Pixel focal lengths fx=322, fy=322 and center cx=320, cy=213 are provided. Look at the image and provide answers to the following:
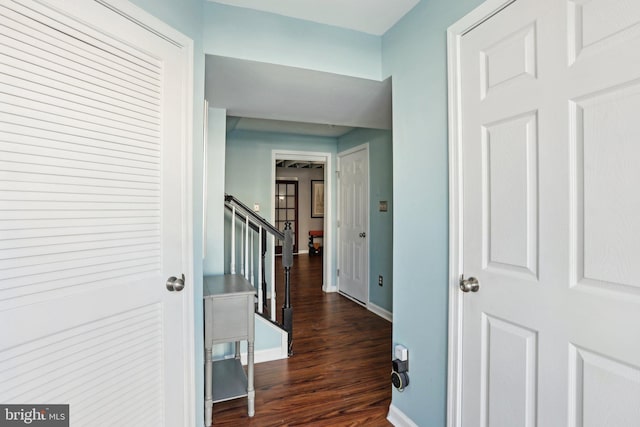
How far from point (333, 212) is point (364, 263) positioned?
102cm

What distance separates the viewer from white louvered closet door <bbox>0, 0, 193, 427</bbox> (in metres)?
0.97

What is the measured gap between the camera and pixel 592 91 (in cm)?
96

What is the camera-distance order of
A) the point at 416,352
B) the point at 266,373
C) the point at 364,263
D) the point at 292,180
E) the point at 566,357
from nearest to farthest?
the point at 566,357
the point at 416,352
the point at 266,373
the point at 364,263
the point at 292,180

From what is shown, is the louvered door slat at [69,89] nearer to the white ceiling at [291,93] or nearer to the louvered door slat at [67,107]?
the louvered door slat at [67,107]

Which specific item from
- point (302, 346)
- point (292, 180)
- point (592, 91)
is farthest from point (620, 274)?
point (292, 180)

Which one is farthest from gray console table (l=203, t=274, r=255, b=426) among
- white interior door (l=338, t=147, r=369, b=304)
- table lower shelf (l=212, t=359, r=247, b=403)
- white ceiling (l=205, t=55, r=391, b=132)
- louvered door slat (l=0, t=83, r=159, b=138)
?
white interior door (l=338, t=147, r=369, b=304)

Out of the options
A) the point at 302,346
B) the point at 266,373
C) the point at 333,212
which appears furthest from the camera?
the point at 333,212

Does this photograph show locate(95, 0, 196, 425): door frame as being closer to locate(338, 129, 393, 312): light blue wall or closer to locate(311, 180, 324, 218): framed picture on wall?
locate(338, 129, 393, 312): light blue wall

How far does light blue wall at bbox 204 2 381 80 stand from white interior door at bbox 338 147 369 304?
220cm

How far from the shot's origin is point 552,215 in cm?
108

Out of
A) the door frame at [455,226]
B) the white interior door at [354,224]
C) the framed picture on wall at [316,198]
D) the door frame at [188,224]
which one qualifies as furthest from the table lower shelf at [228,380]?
the framed picture on wall at [316,198]

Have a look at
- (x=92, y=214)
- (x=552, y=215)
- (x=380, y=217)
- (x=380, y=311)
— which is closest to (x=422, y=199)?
(x=552, y=215)

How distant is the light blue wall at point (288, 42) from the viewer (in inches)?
68.2

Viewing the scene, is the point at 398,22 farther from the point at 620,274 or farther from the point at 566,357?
the point at 566,357
